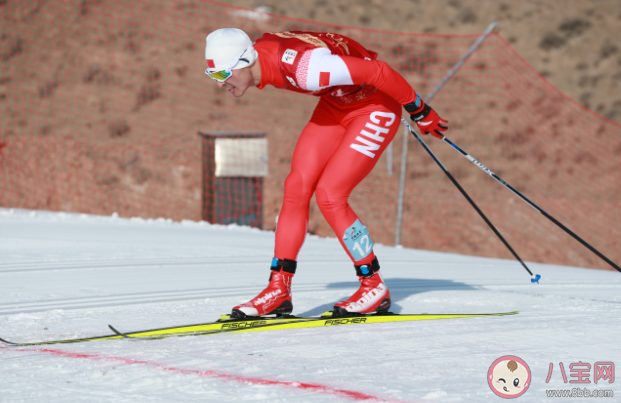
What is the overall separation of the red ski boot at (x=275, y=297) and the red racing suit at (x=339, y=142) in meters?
0.05

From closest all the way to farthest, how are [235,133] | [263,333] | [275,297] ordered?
[263,333], [275,297], [235,133]

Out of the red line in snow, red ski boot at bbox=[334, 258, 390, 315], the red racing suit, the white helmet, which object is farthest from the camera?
red ski boot at bbox=[334, 258, 390, 315]

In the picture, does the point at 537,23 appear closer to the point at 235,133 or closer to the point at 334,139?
the point at 235,133

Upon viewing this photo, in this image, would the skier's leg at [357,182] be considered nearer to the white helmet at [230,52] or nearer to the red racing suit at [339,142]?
the red racing suit at [339,142]

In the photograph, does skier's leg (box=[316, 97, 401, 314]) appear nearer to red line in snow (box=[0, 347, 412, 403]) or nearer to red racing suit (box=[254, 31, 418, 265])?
red racing suit (box=[254, 31, 418, 265])

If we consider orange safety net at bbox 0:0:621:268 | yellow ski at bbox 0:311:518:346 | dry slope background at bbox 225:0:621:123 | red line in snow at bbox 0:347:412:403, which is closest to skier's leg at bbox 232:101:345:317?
yellow ski at bbox 0:311:518:346

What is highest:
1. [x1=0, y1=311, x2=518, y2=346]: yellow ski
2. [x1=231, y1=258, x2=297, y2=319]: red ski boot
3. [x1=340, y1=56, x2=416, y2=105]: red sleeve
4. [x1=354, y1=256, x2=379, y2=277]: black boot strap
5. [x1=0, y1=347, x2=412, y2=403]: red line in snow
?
[x1=340, y1=56, x2=416, y2=105]: red sleeve

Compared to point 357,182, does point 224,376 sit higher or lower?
lower

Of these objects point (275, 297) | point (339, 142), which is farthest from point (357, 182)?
point (275, 297)

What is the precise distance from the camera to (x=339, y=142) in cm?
318

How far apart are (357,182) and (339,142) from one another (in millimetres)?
237

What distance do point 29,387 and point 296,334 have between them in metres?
1.14

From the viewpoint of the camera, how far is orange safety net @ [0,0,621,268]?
42.6 feet

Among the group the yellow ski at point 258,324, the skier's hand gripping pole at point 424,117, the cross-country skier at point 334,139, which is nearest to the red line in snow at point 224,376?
the yellow ski at point 258,324
